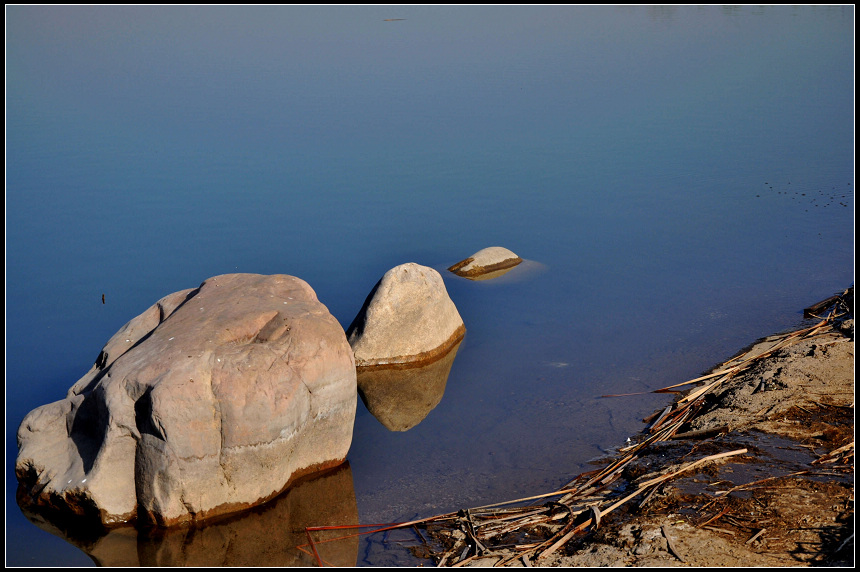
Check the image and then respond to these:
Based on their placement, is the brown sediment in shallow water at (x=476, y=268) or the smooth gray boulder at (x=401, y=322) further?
the brown sediment in shallow water at (x=476, y=268)

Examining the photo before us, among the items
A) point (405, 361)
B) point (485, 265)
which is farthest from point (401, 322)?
point (485, 265)

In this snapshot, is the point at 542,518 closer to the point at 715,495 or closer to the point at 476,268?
the point at 715,495

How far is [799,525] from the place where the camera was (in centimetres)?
523

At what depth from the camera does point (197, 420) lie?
21.3ft

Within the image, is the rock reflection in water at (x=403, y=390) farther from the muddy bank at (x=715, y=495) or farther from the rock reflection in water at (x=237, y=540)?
the muddy bank at (x=715, y=495)

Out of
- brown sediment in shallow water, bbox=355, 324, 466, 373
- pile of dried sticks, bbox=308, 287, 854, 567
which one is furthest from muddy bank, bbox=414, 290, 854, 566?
brown sediment in shallow water, bbox=355, 324, 466, 373

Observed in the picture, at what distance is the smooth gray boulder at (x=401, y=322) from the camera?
364 inches

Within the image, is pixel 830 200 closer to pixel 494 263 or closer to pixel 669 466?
pixel 494 263

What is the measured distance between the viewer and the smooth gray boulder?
9250 mm

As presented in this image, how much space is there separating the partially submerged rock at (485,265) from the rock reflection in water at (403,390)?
209 cm

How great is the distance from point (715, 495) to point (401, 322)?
4559 millimetres

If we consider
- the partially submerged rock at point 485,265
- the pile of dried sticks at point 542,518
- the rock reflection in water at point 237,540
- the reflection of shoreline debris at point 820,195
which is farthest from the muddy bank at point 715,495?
the reflection of shoreline debris at point 820,195

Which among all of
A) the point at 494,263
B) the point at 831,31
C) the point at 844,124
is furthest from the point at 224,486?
the point at 831,31

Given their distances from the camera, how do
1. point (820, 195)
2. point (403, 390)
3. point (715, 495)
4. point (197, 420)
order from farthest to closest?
point (820, 195) → point (403, 390) → point (197, 420) → point (715, 495)
